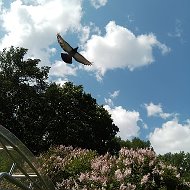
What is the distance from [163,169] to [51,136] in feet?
86.5

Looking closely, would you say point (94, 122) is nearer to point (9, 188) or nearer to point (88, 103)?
point (88, 103)

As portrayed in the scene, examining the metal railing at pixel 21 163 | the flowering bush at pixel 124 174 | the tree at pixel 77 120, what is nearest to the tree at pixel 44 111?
the tree at pixel 77 120

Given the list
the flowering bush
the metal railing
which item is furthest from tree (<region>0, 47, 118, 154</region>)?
the metal railing

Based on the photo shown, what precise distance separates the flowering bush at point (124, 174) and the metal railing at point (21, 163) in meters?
5.93

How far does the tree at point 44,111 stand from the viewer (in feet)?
141

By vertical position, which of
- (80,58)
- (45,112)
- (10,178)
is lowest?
(10,178)

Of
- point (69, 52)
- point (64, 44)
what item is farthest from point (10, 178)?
point (64, 44)

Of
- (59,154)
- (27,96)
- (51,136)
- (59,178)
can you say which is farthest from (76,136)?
(59,178)

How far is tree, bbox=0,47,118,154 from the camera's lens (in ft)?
141

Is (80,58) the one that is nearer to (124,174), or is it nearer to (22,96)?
(124,174)

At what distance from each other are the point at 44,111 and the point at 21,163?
113 feet

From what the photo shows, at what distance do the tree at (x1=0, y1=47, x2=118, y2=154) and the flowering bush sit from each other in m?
23.9

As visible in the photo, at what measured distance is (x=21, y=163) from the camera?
9867 mm

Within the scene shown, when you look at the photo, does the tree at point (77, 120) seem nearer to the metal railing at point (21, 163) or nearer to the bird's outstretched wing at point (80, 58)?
the metal railing at point (21, 163)
